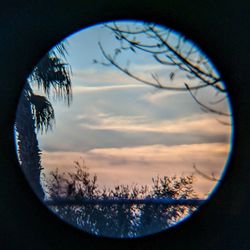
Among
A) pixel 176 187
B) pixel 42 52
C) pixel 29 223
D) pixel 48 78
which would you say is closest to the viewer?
pixel 176 187

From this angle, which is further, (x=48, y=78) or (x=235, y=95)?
(x=48, y=78)

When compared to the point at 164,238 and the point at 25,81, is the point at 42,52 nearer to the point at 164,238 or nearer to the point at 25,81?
the point at 25,81

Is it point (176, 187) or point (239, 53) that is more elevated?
point (239, 53)

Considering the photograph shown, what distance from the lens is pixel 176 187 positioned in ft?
18.0

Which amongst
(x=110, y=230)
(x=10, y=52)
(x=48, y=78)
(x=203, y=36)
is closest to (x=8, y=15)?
(x=10, y=52)

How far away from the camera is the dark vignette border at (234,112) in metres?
5.69

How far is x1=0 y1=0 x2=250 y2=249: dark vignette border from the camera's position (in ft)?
18.7

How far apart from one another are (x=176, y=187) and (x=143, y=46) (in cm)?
201

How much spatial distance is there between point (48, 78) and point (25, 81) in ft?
1.53

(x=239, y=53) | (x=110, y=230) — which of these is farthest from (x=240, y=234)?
(x=239, y=53)

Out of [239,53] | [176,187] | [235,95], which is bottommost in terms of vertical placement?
[176,187]

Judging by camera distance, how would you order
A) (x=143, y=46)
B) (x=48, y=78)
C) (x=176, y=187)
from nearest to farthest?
(x=143, y=46) < (x=176, y=187) < (x=48, y=78)

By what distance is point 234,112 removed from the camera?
555 cm

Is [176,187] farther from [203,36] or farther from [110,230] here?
[203,36]
